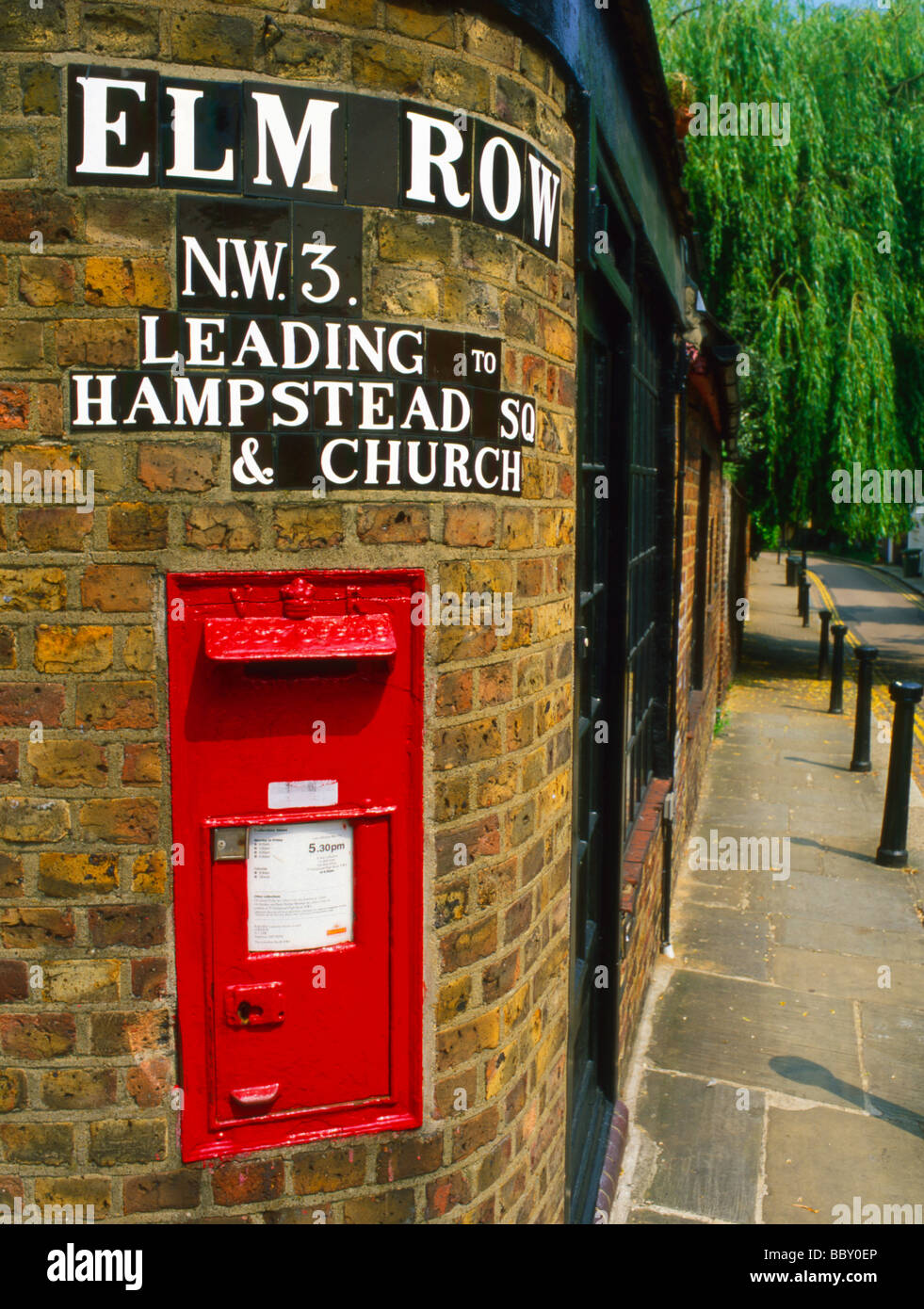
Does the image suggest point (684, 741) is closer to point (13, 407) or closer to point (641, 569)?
point (641, 569)

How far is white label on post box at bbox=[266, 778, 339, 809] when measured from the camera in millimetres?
1912

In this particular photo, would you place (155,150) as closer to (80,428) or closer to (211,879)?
(80,428)

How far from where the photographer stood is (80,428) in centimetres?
177

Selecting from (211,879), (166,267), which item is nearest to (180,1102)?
(211,879)

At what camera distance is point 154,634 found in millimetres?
1821

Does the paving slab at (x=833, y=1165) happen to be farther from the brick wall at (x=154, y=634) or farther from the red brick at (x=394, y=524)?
the red brick at (x=394, y=524)

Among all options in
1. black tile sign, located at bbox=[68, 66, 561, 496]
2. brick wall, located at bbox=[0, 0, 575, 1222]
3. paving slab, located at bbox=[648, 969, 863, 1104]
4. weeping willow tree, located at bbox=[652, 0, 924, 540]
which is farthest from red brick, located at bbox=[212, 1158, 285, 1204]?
weeping willow tree, located at bbox=[652, 0, 924, 540]

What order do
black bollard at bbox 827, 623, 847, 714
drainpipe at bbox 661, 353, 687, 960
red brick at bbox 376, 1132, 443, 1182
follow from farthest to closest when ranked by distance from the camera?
black bollard at bbox 827, 623, 847, 714 → drainpipe at bbox 661, 353, 687, 960 → red brick at bbox 376, 1132, 443, 1182

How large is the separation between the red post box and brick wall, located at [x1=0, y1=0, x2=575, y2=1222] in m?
0.04

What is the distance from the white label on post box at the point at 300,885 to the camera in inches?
76.2

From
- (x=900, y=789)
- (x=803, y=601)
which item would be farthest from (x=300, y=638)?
(x=803, y=601)

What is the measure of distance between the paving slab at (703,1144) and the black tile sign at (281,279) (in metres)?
2.85

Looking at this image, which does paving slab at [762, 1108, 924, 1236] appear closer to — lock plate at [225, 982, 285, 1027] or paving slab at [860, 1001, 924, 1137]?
paving slab at [860, 1001, 924, 1137]

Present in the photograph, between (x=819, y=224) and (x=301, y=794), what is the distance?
39.1 feet
